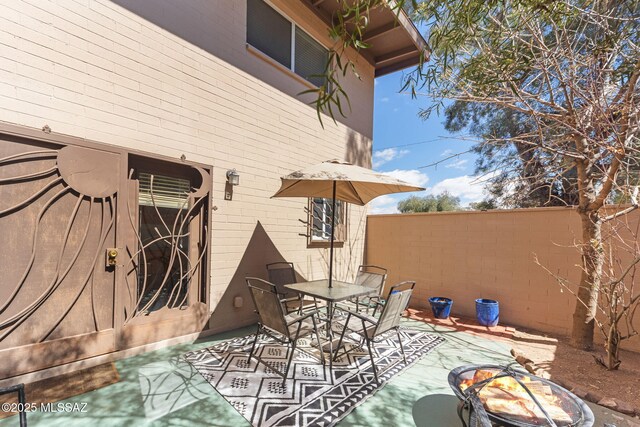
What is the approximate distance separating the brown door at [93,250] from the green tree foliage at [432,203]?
19091mm

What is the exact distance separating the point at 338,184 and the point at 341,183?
5 cm

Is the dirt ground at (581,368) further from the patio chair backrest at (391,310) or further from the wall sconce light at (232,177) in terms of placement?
the wall sconce light at (232,177)

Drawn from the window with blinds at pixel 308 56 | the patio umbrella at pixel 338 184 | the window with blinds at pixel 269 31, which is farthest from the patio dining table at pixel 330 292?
the window with blinds at pixel 269 31

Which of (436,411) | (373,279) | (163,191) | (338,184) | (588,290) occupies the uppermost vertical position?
(338,184)

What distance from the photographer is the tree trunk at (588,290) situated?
12.8 feet

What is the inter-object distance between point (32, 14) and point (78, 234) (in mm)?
2208

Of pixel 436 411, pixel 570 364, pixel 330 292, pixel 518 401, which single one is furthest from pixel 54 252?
pixel 570 364

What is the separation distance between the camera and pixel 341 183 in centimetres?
478

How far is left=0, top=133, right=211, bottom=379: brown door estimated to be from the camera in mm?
2885

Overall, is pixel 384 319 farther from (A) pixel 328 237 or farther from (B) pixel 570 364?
(A) pixel 328 237

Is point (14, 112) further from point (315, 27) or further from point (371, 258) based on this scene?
point (371, 258)

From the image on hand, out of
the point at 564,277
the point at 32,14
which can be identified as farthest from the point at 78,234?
the point at 564,277

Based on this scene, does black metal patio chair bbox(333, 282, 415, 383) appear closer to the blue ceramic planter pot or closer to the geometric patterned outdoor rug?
the geometric patterned outdoor rug

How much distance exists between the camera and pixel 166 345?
A: 3.84 meters
